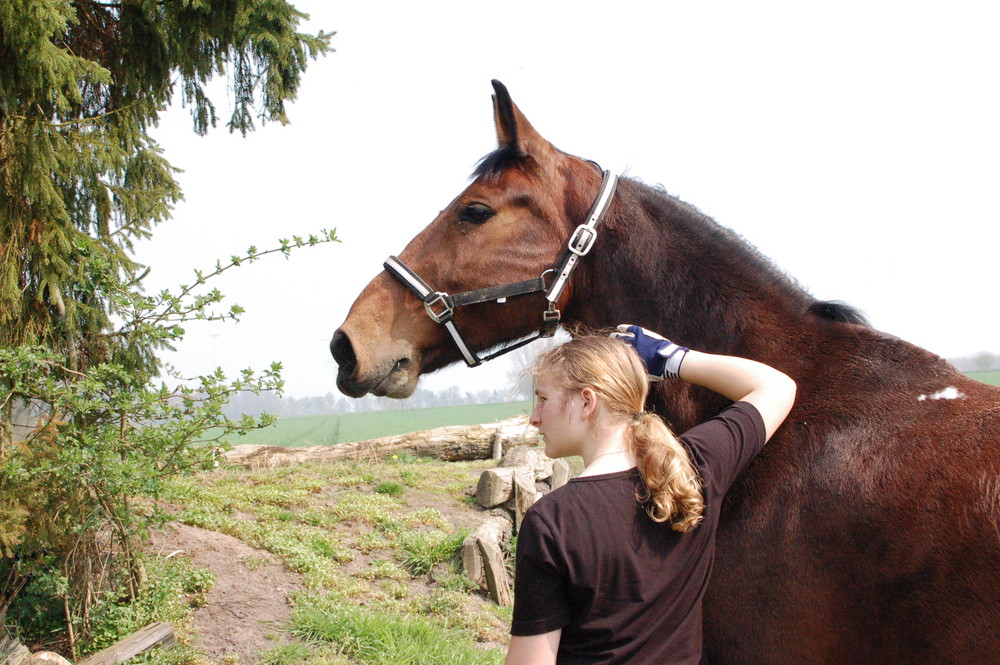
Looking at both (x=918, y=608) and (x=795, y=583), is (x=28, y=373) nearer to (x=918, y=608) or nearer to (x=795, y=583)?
(x=795, y=583)

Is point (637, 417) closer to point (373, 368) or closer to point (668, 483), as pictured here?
point (668, 483)

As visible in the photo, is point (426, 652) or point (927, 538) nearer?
point (927, 538)

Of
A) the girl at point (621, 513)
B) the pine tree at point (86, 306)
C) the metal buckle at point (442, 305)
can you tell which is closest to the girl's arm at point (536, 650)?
the girl at point (621, 513)

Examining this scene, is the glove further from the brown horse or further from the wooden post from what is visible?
the wooden post

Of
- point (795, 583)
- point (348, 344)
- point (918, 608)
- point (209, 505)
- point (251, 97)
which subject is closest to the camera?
point (918, 608)

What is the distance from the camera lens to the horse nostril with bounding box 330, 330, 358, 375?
246 centimetres

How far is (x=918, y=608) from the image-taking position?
1.68 m

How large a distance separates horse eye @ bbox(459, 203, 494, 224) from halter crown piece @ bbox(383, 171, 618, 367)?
0.29m

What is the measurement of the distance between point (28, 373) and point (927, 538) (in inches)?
158

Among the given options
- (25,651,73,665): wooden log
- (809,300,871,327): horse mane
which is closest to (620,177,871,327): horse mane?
(809,300,871,327): horse mane

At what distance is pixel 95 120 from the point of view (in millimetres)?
4359

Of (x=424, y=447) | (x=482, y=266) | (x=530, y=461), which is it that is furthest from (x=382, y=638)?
(x=424, y=447)

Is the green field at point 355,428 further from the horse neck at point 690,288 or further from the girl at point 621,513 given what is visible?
the girl at point 621,513

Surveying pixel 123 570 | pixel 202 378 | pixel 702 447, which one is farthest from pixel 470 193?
pixel 123 570
